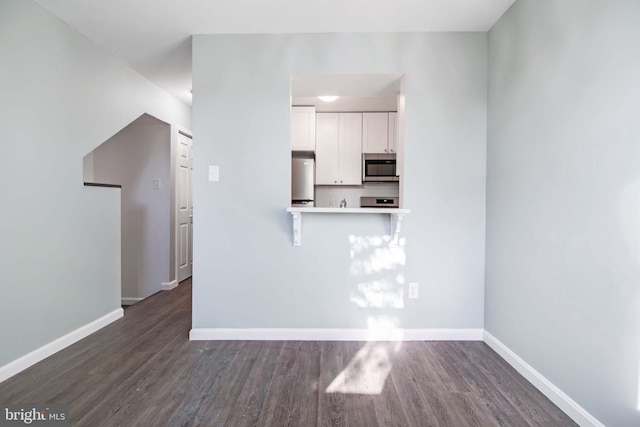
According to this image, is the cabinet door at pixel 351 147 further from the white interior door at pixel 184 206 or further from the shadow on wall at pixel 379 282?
the white interior door at pixel 184 206

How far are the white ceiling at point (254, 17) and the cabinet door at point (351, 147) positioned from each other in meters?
1.95

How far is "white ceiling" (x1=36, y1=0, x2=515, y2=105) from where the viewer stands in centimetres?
209

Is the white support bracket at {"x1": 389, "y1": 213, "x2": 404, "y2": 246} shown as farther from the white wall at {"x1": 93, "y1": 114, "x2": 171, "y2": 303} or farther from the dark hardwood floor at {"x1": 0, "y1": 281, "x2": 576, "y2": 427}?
the white wall at {"x1": 93, "y1": 114, "x2": 171, "y2": 303}

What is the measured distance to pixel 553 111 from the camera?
1.74 m

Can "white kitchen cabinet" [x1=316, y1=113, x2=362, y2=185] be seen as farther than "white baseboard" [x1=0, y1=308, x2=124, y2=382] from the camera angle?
Yes

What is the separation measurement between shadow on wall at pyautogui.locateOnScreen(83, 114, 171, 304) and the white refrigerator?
1.55 meters

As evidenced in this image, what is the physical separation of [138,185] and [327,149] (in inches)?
95.3

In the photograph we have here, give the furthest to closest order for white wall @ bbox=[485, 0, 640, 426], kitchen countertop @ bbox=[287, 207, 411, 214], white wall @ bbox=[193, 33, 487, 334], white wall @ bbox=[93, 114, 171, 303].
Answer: white wall @ bbox=[93, 114, 171, 303]
white wall @ bbox=[193, 33, 487, 334]
kitchen countertop @ bbox=[287, 207, 411, 214]
white wall @ bbox=[485, 0, 640, 426]

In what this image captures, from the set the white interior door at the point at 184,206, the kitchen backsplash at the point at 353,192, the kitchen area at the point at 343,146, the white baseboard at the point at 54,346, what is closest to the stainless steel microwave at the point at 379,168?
the kitchen area at the point at 343,146

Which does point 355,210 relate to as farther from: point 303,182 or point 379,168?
point 379,168

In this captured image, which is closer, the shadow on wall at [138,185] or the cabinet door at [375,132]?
the shadow on wall at [138,185]

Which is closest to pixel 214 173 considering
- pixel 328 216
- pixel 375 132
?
pixel 328 216

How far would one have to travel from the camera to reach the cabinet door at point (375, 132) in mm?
4332

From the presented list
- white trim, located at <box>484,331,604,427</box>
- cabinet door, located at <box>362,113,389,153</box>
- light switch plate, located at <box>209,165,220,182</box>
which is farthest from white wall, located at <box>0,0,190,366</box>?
white trim, located at <box>484,331,604,427</box>
